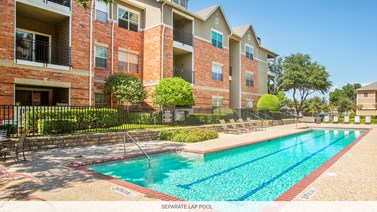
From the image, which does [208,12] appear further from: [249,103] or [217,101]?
[249,103]

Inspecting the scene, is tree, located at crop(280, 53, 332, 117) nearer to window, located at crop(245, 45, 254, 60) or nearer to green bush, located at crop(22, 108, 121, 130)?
window, located at crop(245, 45, 254, 60)

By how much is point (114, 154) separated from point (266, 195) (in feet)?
20.2

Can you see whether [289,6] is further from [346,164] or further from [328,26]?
[346,164]

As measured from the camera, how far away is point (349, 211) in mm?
4191

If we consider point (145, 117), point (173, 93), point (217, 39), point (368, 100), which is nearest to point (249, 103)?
point (217, 39)

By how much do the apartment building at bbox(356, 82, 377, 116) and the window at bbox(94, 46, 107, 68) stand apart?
204 feet

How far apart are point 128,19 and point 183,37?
546cm

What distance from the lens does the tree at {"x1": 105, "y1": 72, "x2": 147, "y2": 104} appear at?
17.4 meters

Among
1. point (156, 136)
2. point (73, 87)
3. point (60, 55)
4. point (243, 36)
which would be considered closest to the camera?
point (156, 136)

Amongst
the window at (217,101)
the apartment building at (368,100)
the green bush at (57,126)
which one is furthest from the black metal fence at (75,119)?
the apartment building at (368,100)

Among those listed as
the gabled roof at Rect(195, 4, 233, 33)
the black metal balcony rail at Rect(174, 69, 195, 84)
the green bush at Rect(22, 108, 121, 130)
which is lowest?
the green bush at Rect(22, 108, 121, 130)

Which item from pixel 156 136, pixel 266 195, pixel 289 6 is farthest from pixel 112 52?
pixel 266 195

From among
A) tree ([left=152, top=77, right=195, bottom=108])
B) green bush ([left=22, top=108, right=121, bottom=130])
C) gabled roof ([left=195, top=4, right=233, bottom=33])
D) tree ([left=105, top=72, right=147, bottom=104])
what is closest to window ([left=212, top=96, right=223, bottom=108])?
tree ([left=152, top=77, right=195, bottom=108])

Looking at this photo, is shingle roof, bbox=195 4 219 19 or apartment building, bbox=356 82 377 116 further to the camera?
apartment building, bbox=356 82 377 116
